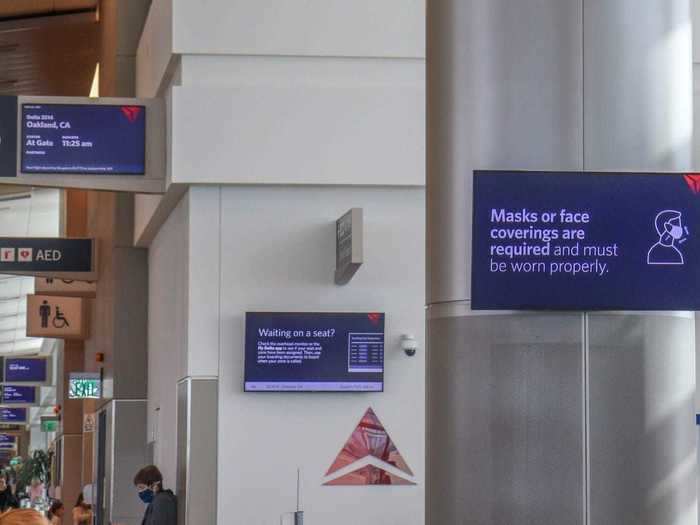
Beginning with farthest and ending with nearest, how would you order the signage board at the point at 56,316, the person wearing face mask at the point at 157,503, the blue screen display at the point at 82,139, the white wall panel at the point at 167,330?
the signage board at the point at 56,316 < the blue screen display at the point at 82,139 < the white wall panel at the point at 167,330 < the person wearing face mask at the point at 157,503

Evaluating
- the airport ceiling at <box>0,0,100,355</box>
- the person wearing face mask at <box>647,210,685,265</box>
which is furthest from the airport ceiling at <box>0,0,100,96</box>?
the person wearing face mask at <box>647,210,685,265</box>

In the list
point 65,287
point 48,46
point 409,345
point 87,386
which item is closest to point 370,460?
point 409,345

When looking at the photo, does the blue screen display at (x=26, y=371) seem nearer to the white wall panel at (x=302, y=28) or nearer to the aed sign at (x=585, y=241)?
the white wall panel at (x=302, y=28)

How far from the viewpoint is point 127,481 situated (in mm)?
17562

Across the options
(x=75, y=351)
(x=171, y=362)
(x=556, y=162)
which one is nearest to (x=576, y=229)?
(x=556, y=162)

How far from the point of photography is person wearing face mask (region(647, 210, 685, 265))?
17.2ft

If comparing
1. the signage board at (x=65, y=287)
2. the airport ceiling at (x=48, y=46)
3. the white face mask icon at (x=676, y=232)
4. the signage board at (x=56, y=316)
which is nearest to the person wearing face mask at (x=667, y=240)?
the white face mask icon at (x=676, y=232)

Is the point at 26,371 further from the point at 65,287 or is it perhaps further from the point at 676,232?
the point at 676,232

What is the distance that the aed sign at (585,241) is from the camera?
5.19 m

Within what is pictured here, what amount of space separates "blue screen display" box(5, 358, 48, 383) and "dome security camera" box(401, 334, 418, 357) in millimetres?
36580

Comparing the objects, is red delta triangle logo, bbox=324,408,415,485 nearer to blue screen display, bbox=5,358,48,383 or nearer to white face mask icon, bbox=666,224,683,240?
white face mask icon, bbox=666,224,683,240

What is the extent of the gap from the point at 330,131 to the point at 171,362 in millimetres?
3389

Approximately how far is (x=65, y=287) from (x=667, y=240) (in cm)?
2075

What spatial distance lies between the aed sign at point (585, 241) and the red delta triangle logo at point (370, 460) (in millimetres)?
6772
